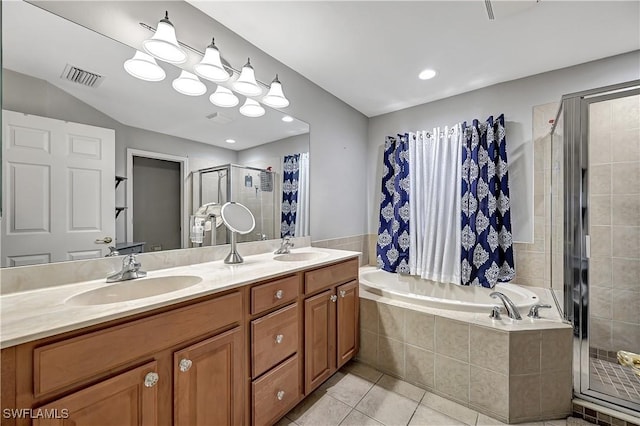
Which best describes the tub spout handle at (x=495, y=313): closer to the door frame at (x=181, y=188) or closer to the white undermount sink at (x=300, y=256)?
the white undermount sink at (x=300, y=256)

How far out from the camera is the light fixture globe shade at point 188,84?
4.95 feet

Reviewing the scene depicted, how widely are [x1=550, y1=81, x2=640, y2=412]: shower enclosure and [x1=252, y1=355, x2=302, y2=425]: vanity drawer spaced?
5.39ft

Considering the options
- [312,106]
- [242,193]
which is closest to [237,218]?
[242,193]

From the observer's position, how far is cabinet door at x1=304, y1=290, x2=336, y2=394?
1551 mm

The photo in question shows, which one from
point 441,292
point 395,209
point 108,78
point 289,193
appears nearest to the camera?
point 108,78

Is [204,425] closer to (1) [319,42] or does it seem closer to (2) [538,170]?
(1) [319,42]

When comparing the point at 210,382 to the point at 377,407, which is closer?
the point at 210,382

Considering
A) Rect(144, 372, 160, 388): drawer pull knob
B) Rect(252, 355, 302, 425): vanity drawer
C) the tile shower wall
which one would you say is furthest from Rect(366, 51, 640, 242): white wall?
Rect(144, 372, 160, 388): drawer pull knob

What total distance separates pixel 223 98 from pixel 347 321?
177cm

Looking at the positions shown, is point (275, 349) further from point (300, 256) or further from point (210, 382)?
point (300, 256)

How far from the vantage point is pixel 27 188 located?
1.04 metres

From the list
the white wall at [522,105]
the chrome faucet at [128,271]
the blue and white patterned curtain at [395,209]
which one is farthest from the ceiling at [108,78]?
the white wall at [522,105]

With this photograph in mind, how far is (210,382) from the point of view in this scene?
1061mm

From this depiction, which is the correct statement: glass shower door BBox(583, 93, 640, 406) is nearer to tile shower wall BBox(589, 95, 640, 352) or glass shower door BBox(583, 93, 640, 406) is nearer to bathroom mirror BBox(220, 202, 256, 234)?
tile shower wall BBox(589, 95, 640, 352)
